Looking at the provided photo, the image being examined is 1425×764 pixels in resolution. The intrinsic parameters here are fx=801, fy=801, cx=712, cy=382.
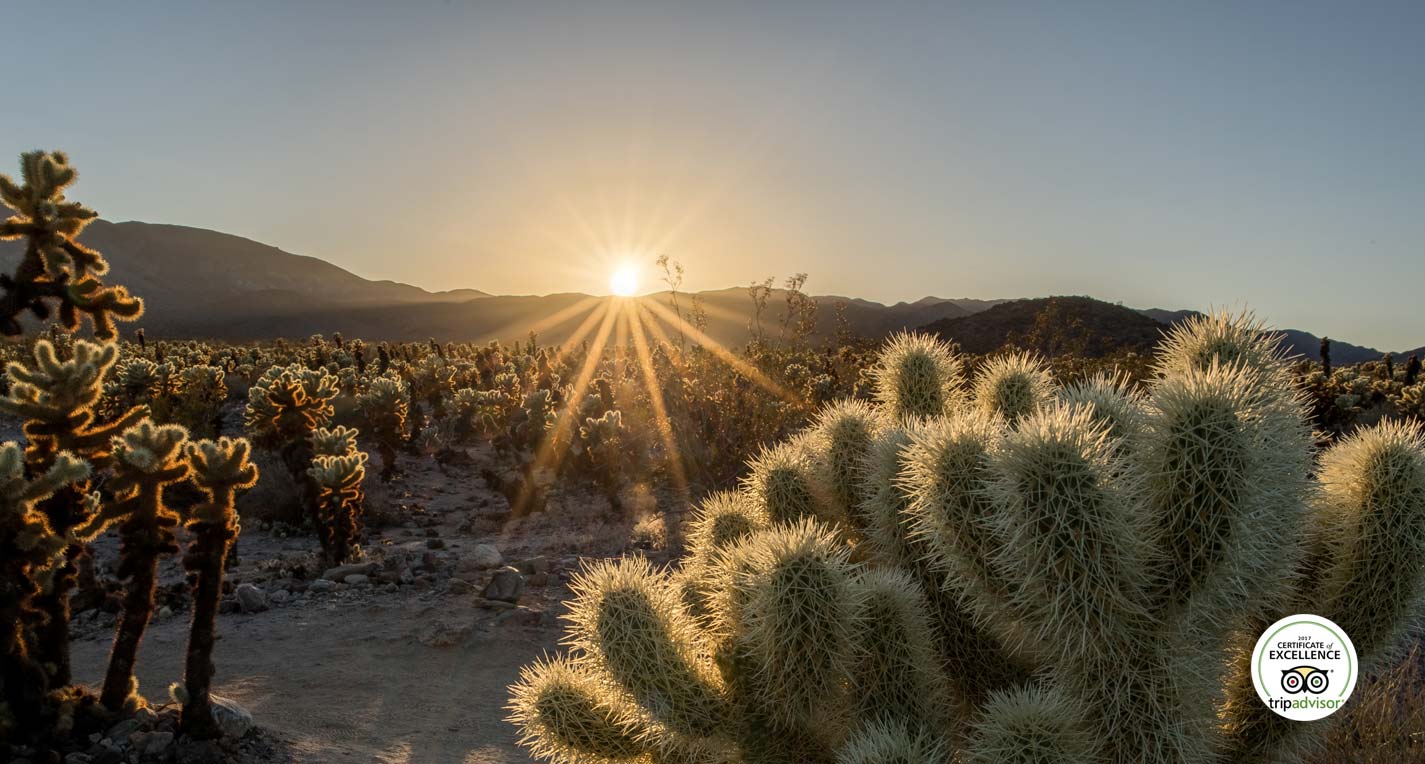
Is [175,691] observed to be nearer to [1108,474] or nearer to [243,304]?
[1108,474]

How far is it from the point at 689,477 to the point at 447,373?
8568mm

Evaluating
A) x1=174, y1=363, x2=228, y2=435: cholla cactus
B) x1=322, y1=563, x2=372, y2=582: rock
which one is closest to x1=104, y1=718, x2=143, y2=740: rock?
x1=322, y1=563, x2=372, y2=582: rock

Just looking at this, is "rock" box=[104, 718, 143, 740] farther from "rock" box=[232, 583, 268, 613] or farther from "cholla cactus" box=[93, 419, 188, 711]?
"rock" box=[232, 583, 268, 613]

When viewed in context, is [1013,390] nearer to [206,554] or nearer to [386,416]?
[206,554]

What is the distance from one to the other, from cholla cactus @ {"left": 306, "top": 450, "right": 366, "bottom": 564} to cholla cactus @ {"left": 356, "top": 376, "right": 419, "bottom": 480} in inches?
151

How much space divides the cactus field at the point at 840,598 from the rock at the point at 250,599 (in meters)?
0.03

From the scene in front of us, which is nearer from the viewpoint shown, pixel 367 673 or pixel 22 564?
pixel 22 564

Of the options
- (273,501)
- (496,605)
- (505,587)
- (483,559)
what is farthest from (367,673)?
(273,501)

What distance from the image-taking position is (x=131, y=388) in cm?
1259

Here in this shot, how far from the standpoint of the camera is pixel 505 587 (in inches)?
277

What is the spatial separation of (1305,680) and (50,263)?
4957 mm

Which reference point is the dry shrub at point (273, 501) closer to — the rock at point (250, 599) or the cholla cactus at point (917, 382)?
the rock at point (250, 599)

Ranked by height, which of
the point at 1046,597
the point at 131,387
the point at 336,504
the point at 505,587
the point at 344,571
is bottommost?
the point at 344,571

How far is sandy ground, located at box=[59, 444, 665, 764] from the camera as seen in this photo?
4770 millimetres
